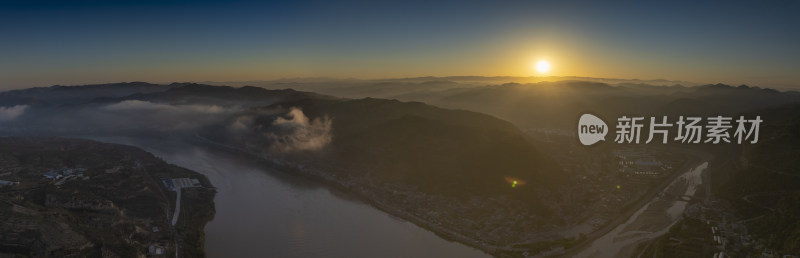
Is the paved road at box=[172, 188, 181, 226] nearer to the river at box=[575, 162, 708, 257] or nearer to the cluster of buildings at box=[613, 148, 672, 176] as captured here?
the river at box=[575, 162, 708, 257]

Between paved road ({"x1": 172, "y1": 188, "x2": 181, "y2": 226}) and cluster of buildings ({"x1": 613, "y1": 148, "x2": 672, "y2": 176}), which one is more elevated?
cluster of buildings ({"x1": 613, "y1": 148, "x2": 672, "y2": 176})

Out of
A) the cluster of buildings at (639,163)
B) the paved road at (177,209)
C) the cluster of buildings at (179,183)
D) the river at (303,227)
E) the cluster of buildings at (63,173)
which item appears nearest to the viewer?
the river at (303,227)

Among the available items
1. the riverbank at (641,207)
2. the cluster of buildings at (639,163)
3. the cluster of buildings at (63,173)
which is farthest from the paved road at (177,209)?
the cluster of buildings at (639,163)

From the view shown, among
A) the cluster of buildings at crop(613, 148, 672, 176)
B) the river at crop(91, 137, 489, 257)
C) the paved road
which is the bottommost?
the river at crop(91, 137, 489, 257)

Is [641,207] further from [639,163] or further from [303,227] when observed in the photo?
[303,227]

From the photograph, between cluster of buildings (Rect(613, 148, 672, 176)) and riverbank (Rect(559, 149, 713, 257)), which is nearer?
riverbank (Rect(559, 149, 713, 257))

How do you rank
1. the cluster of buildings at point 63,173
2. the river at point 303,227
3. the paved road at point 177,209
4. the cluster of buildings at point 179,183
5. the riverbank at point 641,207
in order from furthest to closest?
1. the cluster of buildings at point 179,183
2. the cluster of buildings at point 63,173
3. the paved road at point 177,209
4. the riverbank at point 641,207
5. the river at point 303,227

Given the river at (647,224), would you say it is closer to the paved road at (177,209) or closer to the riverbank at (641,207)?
the riverbank at (641,207)

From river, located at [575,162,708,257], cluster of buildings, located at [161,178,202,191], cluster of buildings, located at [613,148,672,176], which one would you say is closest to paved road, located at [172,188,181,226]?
cluster of buildings, located at [161,178,202,191]

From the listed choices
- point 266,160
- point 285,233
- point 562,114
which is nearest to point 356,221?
point 285,233

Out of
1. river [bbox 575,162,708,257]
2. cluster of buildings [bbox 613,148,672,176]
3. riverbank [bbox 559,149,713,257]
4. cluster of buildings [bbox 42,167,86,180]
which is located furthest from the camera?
cluster of buildings [bbox 613,148,672,176]
